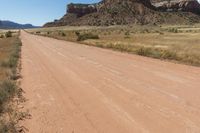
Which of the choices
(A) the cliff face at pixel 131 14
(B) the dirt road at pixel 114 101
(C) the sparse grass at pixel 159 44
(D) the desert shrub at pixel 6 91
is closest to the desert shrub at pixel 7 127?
(B) the dirt road at pixel 114 101

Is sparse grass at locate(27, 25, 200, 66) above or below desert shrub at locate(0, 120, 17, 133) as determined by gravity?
below

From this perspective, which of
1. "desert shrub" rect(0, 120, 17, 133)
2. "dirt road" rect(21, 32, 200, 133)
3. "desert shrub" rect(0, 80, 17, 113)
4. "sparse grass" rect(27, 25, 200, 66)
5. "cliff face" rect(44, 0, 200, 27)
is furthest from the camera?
"cliff face" rect(44, 0, 200, 27)

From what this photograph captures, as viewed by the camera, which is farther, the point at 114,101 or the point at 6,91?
the point at 6,91

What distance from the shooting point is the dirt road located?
7.91 metres

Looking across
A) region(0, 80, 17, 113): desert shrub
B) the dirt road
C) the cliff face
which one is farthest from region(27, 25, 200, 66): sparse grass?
the cliff face

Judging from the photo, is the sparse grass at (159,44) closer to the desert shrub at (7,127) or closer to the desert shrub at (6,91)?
the desert shrub at (6,91)

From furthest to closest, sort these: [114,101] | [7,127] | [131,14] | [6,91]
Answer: [131,14] → [6,91] → [114,101] → [7,127]

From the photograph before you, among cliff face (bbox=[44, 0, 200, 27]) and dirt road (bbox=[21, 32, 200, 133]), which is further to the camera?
cliff face (bbox=[44, 0, 200, 27])

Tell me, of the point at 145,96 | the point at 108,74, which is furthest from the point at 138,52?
the point at 145,96

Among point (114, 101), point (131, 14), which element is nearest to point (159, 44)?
point (114, 101)

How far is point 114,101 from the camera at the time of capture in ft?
34.1

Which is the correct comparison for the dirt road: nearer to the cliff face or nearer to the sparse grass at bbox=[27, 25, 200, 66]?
the sparse grass at bbox=[27, 25, 200, 66]

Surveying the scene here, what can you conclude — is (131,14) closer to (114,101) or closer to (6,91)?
(6,91)

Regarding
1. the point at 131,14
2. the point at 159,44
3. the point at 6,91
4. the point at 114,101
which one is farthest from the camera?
the point at 131,14
